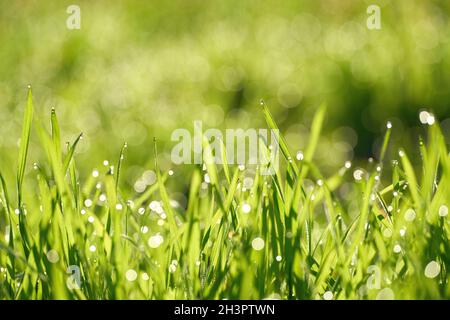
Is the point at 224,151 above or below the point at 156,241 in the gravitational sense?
above

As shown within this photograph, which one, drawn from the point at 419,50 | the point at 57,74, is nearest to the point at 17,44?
the point at 57,74

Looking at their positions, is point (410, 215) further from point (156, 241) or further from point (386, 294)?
point (156, 241)

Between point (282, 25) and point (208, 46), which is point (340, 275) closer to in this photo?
point (208, 46)

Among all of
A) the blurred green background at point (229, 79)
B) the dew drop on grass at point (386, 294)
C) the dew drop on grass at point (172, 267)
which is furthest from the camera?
the blurred green background at point (229, 79)

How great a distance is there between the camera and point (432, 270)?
93cm

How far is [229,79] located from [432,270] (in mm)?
2263

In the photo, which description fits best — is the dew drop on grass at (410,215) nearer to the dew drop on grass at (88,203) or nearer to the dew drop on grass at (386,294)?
the dew drop on grass at (386,294)

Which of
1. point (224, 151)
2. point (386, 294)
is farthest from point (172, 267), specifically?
point (386, 294)

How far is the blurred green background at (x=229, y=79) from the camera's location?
8.83 ft

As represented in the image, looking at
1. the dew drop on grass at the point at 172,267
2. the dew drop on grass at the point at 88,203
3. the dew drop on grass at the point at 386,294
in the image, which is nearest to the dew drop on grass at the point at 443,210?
the dew drop on grass at the point at 386,294

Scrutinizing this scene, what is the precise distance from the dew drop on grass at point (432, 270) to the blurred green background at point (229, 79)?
1559 millimetres

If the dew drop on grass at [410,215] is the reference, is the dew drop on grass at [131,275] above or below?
below

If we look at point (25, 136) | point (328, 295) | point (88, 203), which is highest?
point (25, 136)
